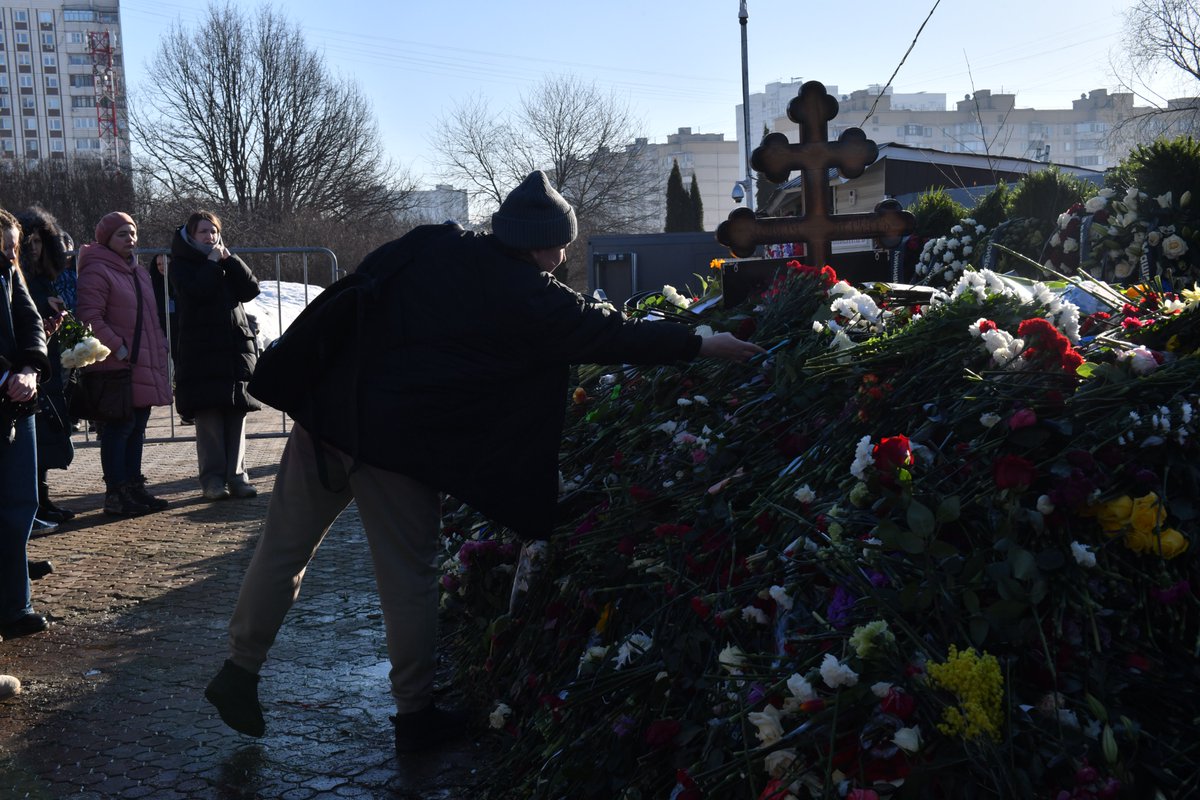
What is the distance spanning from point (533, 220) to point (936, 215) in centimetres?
646

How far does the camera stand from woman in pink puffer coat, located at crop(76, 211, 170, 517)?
7348mm

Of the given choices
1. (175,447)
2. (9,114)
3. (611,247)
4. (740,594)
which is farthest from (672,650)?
(9,114)

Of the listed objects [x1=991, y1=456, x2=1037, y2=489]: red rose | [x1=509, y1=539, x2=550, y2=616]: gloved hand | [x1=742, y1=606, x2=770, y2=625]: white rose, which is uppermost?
[x1=991, y1=456, x2=1037, y2=489]: red rose

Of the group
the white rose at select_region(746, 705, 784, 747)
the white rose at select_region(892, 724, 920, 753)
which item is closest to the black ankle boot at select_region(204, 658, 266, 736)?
the white rose at select_region(746, 705, 784, 747)

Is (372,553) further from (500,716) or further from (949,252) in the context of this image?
(949,252)

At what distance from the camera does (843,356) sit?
331 centimetres

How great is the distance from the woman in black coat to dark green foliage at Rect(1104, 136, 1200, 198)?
202 inches

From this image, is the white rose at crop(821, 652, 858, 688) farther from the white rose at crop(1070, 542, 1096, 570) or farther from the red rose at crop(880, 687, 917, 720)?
the white rose at crop(1070, 542, 1096, 570)

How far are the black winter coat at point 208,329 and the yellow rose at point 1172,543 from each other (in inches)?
240

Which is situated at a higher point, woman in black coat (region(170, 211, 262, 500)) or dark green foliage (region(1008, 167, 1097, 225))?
dark green foliage (region(1008, 167, 1097, 225))

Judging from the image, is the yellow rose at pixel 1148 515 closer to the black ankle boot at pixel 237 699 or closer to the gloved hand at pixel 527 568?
the gloved hand at pixel 527 568

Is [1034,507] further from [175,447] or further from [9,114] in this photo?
[9,114]

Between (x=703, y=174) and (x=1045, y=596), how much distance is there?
135m

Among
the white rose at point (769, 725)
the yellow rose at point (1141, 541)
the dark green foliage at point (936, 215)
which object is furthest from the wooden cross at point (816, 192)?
the dark green foliage at point (936, 215)
